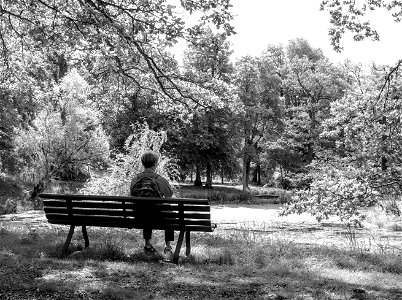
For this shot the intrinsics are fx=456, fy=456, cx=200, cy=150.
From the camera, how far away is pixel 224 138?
118 feet

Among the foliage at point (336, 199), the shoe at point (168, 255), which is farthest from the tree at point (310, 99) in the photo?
the shoe at point (168, 255)

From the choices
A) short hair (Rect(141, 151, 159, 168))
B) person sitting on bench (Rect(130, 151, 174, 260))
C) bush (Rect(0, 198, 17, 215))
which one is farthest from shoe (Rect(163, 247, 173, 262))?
bush (Rect(0, 198, 17, 215))

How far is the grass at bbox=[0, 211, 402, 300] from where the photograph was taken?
4066 mm

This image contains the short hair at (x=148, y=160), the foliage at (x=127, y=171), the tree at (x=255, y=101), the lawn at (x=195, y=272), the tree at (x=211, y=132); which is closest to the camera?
the lawn at (x=195, y=272)

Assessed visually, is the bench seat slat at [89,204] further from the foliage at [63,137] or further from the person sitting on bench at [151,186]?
the foliage at [63,137]

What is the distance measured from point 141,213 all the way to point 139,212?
29 mm

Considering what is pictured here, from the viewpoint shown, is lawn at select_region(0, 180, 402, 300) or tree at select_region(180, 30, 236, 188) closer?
lawn at select_region(0, 180, 402, 300)

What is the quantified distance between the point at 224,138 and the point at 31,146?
59.3ft

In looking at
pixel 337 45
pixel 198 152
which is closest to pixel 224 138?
pixel 198 152

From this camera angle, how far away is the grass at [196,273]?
407cm

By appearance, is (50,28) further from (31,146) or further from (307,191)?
(31,146)

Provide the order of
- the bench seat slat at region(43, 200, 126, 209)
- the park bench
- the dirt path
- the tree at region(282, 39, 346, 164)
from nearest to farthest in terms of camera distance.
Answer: the park bench < the bench seat slat at region(43, 200, 126, 209) < the dirt path < the tree at region(282, 39, 346, 164)

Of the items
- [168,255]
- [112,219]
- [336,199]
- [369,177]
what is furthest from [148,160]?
[369,177]

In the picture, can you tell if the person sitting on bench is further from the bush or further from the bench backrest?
the bush
